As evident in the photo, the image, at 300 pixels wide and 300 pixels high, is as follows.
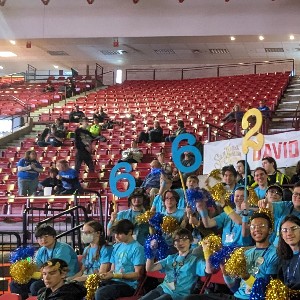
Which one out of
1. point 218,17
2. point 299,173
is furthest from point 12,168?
point 218,17

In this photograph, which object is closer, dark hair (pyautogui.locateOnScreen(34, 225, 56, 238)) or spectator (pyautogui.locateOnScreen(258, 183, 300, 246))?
spectator (pyautogui.locateOnScreen(258, 183, 300, 246))

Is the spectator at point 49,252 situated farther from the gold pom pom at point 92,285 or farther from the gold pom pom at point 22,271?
the gold pom pom at point 92,285

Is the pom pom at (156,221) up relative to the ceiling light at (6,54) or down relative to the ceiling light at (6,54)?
down

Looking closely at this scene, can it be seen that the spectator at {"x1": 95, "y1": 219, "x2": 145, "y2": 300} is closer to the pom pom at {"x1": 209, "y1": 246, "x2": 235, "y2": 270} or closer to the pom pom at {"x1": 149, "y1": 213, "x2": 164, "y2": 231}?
the pom pom at {"x1": 149, "y1": 213, "x2": 164, "y2": 231}

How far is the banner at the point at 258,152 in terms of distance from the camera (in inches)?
416

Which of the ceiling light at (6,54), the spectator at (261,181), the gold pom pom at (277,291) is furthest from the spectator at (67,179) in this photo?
the ceiling light at (6,54)

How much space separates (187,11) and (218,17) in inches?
42.8

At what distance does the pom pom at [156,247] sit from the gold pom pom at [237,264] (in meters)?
1.19

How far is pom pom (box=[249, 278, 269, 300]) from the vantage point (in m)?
4.38

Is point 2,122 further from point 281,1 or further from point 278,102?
point 281,1

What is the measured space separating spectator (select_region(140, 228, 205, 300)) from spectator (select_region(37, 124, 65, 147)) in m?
10.8

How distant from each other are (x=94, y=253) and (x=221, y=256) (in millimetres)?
1929

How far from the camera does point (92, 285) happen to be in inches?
227

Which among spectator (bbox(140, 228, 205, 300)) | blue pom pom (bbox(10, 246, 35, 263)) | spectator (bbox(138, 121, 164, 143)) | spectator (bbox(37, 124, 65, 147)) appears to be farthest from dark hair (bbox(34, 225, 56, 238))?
spectator (bbox(37, 124, 65, 147))
